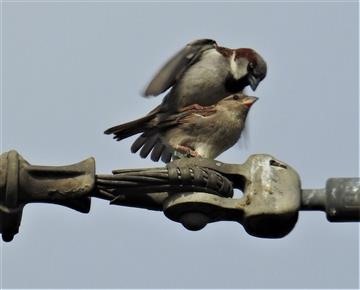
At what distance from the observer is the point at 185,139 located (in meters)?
6.32

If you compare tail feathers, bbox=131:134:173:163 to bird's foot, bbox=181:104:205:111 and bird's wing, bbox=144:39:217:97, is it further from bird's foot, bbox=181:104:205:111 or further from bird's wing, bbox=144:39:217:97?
bird's foot, bbox=181:104:205:111

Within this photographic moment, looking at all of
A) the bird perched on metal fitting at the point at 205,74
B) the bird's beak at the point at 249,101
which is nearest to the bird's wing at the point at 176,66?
the bird perched on metal fitting at the point at 205,74

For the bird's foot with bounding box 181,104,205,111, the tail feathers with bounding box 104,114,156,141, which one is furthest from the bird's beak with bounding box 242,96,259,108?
the tail feathers with bounding box 104,114,156,141

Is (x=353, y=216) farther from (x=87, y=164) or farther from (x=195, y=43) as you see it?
(x=195, y=43)

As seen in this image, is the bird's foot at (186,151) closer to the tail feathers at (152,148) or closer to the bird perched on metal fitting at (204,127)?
the bird perched on metal fitting at (204,127)

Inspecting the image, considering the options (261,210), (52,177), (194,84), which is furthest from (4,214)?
(194,84)

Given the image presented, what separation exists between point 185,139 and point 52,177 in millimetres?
2248

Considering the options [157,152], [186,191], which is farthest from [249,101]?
[186,191]

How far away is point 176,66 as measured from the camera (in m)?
8.11

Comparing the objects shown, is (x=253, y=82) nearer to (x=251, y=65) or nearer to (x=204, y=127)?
(x=251, y=65)

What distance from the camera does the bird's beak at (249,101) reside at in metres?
6.56

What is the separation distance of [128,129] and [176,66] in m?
0.56

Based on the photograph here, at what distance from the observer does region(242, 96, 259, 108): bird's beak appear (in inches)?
258

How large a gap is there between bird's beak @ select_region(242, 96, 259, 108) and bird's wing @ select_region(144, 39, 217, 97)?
103 centimetres
